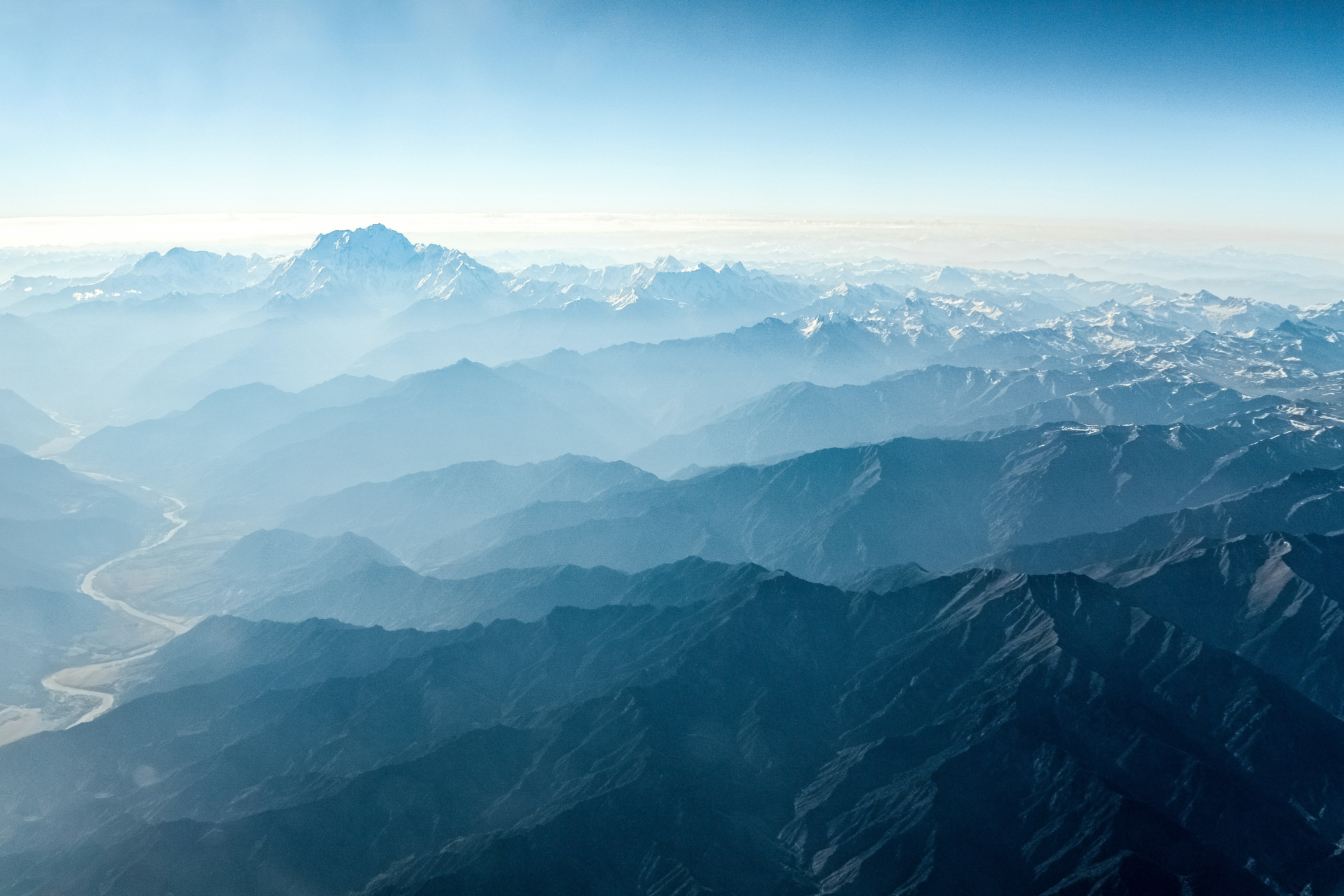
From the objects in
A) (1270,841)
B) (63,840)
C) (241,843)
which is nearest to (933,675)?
(1270,841)

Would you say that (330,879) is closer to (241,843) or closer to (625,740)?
(241,843)

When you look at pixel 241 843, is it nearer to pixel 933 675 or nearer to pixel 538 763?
pixel 538 763

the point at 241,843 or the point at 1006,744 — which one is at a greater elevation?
the point at 1006,744

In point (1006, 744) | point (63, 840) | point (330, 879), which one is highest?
point (1006, 744)

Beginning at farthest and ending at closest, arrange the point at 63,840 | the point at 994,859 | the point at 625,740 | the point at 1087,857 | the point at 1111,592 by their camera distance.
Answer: the point at 1111,592 → the point at 63,840 → the point at 625,740 → the point at 994,859 → the point at 1087,857

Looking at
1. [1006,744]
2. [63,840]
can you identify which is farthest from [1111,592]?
[63,840]

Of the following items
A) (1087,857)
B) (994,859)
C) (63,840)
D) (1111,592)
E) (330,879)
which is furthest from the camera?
(1111,592)

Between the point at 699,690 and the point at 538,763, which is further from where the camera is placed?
the point at 699,690
